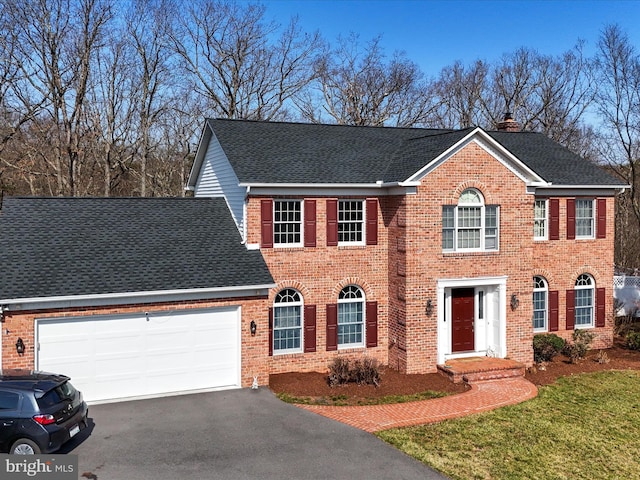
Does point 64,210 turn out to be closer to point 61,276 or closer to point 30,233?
point 30,233

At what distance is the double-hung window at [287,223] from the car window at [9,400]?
932cm

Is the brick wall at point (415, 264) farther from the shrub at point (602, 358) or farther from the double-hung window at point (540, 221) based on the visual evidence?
the shrub at point (602, 358)

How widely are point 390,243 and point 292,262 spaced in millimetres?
3452

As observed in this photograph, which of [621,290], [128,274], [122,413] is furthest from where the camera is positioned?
[621,290]

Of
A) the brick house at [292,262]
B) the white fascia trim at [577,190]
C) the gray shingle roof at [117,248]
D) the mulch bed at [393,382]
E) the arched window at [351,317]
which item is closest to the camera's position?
the gray shingle roof at [117,248]

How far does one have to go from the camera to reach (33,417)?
10.7 metres

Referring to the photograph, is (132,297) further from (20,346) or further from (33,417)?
(33,417)

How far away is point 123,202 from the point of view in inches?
751

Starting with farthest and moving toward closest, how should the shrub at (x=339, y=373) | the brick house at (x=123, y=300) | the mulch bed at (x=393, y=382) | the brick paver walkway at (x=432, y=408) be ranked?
the shrub at (x=339, y=373), the mulch bed at (x=393, y=382), the brick house at (x=123, y=300), the brick paver walkway at (x=432, y=408)

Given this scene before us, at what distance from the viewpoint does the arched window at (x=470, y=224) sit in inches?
749

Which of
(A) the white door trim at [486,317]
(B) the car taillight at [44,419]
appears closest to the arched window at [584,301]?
(A) the white door trim at [486,317]

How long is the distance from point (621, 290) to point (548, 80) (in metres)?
28.9

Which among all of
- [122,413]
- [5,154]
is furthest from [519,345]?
[5,154]

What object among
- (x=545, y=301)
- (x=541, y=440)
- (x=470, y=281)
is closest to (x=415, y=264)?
(x=470, y=281)
